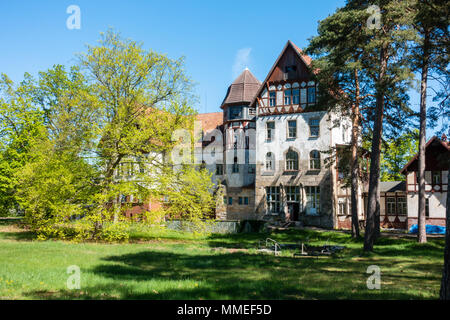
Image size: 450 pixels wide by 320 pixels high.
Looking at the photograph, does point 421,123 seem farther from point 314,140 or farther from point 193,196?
point 193,196

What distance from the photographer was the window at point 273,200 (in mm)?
36750

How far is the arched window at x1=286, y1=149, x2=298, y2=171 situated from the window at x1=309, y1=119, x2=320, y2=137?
2.58 meters

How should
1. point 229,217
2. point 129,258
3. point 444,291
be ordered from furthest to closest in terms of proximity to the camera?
point 229,217 < point 129,258 < point 444,291

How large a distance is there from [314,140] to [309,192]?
5.18m

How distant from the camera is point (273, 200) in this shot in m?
37.0

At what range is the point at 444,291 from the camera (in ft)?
27.3

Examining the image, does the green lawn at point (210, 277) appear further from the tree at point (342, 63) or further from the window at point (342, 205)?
the window at point (342, 205)

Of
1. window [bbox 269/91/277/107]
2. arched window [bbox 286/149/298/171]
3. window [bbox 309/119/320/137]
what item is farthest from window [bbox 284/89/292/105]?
arched window [bbox 286/149/298/171]

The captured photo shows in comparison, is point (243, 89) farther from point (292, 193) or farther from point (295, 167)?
point (292, 193)

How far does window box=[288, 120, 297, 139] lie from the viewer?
3628cm

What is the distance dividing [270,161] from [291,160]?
7.25ft

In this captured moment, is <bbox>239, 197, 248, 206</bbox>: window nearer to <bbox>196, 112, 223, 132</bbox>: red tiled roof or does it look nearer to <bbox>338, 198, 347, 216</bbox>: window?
<bbox>338, 198, 347, 216</bbox>: window
